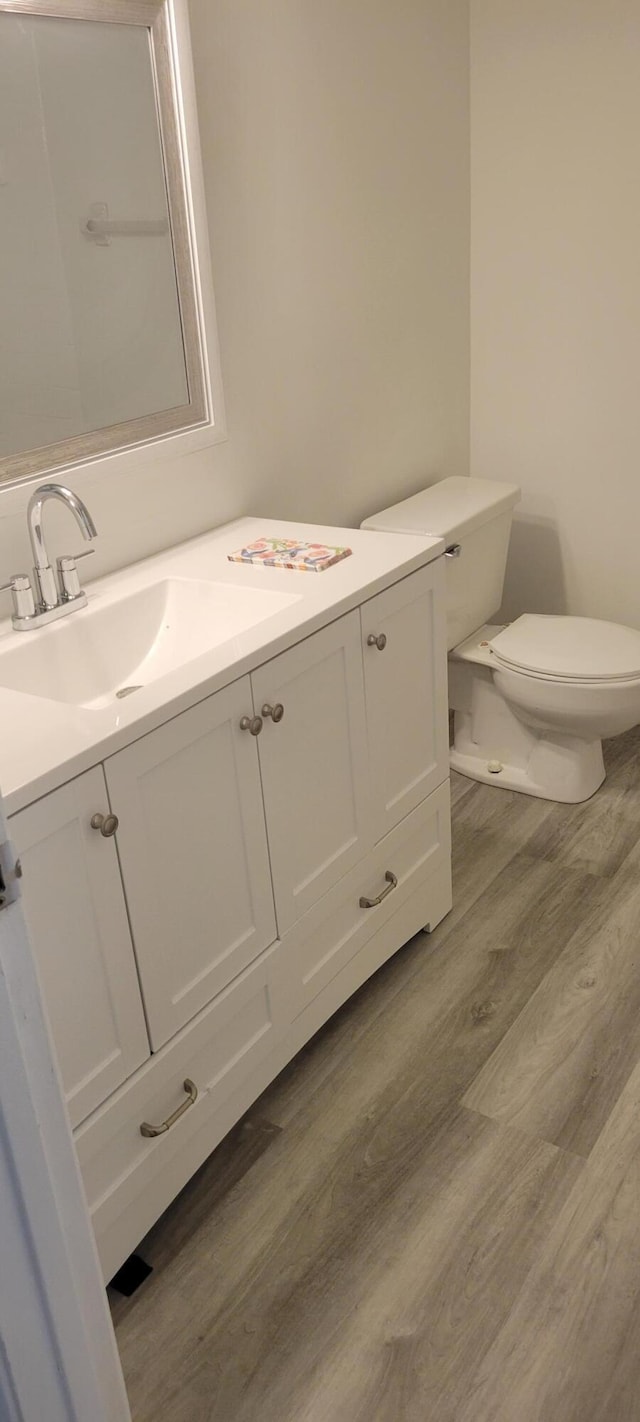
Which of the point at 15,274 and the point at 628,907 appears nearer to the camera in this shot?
the point at 15,274

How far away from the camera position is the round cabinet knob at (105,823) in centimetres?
140

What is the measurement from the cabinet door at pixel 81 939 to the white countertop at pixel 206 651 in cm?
4

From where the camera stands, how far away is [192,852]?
1.59 m

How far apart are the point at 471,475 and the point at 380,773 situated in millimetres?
1489

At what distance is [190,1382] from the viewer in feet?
4.97

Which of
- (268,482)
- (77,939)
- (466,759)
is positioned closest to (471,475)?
(466,759)

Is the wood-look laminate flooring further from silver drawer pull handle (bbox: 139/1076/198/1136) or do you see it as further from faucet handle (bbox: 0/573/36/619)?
faucet handle (bbox: 0/573/36/619)

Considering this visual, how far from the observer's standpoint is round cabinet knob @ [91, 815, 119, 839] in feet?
4.58

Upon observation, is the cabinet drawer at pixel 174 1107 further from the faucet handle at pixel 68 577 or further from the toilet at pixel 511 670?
the toilet at pixel 511 670

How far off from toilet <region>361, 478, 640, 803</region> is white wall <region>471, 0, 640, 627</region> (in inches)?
11.1

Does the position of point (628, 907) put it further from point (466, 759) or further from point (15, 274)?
point (15, 274)

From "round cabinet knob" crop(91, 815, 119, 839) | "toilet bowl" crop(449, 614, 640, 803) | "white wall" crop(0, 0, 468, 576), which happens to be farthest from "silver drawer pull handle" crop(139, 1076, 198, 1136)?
"toilet bowl" crop(449, 614, 640, 803)

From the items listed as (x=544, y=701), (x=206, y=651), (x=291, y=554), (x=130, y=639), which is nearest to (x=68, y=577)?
(x=130, y=639)

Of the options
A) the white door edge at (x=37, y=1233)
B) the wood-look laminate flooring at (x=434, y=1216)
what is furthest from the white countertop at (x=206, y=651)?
the wood-look laminate flooring at (x=434, y=1216)
